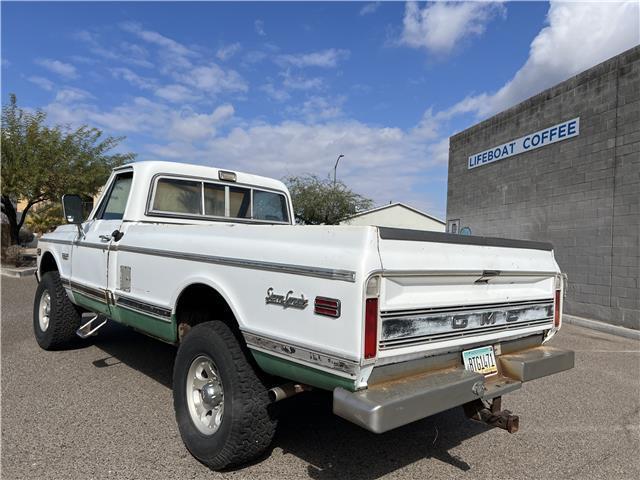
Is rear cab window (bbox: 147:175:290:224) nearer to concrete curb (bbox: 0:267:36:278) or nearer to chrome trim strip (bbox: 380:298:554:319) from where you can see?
chrome trim strip (bbox: 380:298:554:319)

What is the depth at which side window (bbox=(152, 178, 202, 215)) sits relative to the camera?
4.53 m

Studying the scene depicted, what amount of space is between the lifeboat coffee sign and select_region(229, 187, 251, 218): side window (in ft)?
25.2

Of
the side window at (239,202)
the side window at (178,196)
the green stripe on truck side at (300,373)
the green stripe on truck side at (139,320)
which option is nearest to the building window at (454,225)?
the side window at (239,202)

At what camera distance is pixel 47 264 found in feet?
19.8

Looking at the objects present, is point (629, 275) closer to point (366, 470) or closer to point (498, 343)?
point (498, 343)

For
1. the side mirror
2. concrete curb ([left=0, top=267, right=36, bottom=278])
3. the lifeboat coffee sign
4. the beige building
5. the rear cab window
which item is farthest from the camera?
the beige building

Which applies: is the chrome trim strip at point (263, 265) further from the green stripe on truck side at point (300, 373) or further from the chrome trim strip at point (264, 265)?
the green stripe on truck side at point (300, 373)

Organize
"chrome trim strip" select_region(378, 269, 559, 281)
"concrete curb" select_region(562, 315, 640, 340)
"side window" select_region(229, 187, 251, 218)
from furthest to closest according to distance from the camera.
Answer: "concrete curb" select_region(562, 315, 640, 340) → "side window" select_region(229, 187, 251, 218) → "chrome trim strip" select_region(378, 269, 559, 281)

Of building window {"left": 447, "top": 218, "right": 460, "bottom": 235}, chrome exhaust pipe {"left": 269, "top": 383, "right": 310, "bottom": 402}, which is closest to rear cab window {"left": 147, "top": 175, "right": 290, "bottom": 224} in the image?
chrome exhaust pipe {"left": 269, "top": 383, "right": 310, "bottom": 402}

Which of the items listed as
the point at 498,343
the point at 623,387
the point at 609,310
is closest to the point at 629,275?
the point at 609,310

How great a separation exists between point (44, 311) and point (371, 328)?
16.6 ft

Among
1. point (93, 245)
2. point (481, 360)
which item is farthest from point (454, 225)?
point (481, 360)

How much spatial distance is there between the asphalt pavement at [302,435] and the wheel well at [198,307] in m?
0.82

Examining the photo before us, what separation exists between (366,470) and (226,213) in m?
2.88
